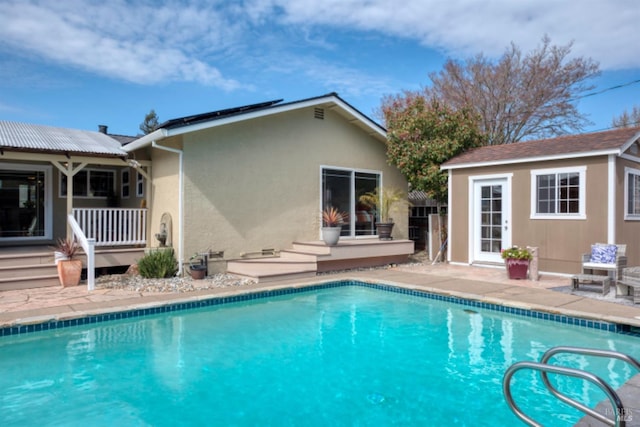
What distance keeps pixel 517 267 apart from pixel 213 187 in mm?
7221

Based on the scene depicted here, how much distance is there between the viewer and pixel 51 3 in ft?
35.0

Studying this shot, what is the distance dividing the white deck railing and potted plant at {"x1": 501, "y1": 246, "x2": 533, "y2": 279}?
8789 mm

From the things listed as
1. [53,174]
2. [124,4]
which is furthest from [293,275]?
[124,4]

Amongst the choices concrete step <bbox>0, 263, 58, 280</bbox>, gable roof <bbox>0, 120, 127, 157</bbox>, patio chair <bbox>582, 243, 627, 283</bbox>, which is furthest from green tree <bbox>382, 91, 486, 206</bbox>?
concrete step <bbox>0, 263, 58, 280</bbox>

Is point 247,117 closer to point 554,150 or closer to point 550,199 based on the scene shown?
point 554,150

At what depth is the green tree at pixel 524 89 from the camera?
18.5 meters

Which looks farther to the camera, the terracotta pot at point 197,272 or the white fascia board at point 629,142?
the terracotta pot at point 197,272

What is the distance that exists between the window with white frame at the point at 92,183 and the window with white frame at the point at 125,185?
35 centimetres

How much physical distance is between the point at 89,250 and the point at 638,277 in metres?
9.99

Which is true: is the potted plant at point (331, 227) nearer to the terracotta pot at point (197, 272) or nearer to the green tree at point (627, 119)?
the terracotta pot at point (197, 272)

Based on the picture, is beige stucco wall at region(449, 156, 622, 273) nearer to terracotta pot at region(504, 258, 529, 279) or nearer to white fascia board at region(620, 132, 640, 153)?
white fascia board at region(620, 132, 640, 153)

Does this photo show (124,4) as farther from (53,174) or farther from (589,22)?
(589,22)

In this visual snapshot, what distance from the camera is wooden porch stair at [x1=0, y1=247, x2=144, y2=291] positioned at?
321 inches

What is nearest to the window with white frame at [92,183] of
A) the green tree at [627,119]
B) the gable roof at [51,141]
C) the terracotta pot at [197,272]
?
the gable roof at [51,141]
